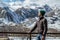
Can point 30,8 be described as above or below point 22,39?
above

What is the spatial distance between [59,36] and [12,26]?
5.19 feet

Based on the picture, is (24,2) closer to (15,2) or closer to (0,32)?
(15,2)

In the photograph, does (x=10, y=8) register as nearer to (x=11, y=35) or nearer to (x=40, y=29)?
(x=11, y=35)

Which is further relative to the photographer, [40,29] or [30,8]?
[30,8]

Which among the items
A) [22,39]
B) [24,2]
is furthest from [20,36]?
[24,2]

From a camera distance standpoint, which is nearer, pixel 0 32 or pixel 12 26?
pixel 0 32

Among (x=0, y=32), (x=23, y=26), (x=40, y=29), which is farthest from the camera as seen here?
(x=23, y=26)

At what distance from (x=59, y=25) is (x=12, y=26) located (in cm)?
154

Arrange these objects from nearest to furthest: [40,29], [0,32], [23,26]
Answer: [40,29] → [0,32] → [23,26]

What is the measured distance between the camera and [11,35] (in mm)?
7676

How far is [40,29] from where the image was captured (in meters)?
4.86

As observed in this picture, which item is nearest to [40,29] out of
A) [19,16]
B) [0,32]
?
[0,32]

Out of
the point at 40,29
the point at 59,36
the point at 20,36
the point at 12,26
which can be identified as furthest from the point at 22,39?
the point at 40,29

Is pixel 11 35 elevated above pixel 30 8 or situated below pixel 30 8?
below
